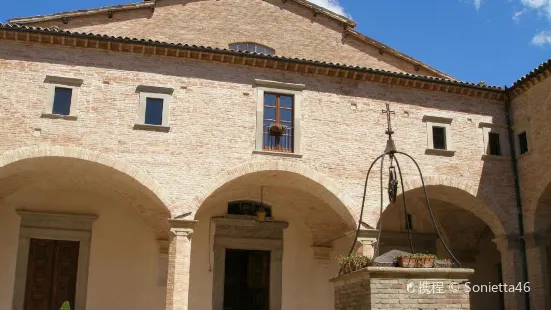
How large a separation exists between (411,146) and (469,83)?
8.16 feet

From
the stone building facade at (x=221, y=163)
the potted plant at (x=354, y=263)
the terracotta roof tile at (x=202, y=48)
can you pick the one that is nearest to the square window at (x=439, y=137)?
the stone building facade at (x=221, y=163)

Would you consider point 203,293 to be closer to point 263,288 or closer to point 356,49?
point 263,288

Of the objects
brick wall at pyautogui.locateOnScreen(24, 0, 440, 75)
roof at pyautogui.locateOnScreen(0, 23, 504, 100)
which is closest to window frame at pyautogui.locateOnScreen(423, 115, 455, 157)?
roof at pyautogui.locateOnScreen(0, 23, 504, 100)

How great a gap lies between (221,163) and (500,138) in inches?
298

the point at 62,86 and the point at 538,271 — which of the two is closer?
the point at 62,86

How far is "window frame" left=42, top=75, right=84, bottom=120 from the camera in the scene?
13.3 metres

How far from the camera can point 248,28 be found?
1862cm

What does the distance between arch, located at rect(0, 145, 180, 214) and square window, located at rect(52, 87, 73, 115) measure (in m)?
0.90

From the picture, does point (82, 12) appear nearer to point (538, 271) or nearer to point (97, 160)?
point (97, 160)

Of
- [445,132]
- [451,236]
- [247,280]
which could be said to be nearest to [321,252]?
[247,280]

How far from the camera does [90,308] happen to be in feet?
50.3

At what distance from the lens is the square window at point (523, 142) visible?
52.1 feet

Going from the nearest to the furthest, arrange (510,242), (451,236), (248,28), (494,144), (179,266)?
(179,266)
(510,242)
(494,144)
(451,236)
(248,28)

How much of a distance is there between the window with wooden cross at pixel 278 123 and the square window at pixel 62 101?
4.43 meters
